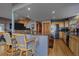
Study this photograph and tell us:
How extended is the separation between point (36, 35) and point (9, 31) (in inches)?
21.4

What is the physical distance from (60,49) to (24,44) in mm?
730

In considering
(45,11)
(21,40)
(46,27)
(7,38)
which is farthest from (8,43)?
(45,11)

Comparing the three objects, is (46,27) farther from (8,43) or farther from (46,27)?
(8,43)

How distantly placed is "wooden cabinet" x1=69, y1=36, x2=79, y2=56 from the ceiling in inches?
18.9

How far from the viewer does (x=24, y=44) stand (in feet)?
9.18

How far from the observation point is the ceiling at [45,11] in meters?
2.72

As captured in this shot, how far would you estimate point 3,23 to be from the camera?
2744 millimetres

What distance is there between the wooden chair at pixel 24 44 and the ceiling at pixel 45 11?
1.38ft

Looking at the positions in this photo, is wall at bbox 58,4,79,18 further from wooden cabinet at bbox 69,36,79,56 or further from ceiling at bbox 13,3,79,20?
wooden cabinet at bbox 69,36,79,56

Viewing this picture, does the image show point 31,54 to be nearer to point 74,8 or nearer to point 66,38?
point 66,38

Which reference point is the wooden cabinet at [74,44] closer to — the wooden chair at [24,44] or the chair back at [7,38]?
the wooden chair at [24,44]

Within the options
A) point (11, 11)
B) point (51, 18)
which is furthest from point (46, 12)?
point (11, 11)

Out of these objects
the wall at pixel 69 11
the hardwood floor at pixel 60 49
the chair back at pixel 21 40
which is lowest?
the hardwood floor at pixel 60 49

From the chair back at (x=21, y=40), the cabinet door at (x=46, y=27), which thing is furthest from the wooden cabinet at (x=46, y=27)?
the chair back at (x=21, y=40)
